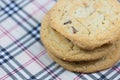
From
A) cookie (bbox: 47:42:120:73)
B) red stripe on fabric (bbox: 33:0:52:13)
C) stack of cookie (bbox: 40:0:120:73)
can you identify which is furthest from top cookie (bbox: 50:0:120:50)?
red stripe on fabric (bbox: 33:0:52:13)

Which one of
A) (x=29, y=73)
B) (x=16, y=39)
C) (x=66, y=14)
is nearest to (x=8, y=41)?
(x=16, y=39)

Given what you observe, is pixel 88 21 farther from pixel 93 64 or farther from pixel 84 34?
pixel 93 64

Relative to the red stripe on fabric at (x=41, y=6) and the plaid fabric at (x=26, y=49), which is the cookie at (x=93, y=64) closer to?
the plaid fabric at (x=26, y=49)

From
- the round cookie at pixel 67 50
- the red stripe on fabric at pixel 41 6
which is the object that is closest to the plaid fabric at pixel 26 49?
the red stripe on fabric at pixel 41 6

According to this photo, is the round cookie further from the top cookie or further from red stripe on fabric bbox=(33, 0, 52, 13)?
red stripe on fabric bbox=(33, 0, 52, 13)

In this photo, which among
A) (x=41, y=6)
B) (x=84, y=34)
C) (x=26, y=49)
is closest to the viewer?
(x=84, y=34)

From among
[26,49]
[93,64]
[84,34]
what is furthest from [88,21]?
[26,49]

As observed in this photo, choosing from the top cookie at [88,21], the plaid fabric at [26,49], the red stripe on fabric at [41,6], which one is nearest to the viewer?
the top cookie at [88,21]
